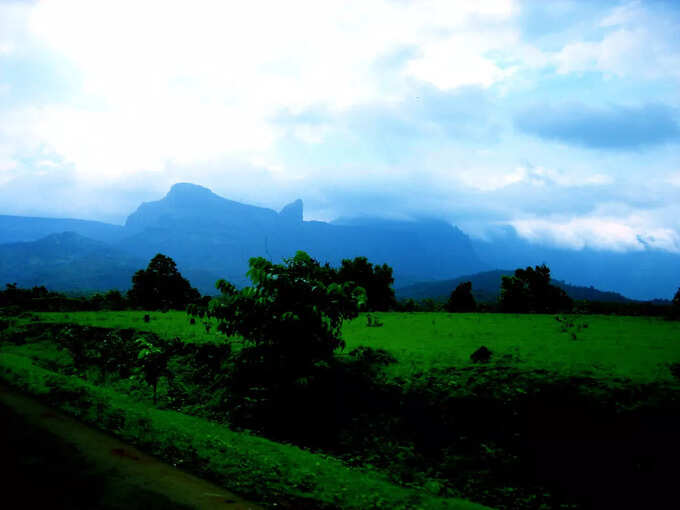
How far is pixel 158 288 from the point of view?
178 feet

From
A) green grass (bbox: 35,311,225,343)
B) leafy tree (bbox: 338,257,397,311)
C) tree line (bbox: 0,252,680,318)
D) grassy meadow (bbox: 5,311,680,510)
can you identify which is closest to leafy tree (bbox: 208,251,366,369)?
grassy meadow (bbox: 5,311,680,510)

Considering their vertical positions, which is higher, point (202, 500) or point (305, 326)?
point (305, 326)

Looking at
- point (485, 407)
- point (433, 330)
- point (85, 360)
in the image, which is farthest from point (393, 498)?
point (85, 360)

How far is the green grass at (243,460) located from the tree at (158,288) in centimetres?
4296

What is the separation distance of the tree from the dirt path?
44899 millimetres

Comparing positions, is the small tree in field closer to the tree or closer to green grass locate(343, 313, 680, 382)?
green grass locate(343, 313, 680, 382)

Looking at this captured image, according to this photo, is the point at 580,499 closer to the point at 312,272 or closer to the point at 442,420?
the point at 442,420

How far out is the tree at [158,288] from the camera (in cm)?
5284

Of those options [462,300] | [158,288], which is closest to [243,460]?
[462,300]

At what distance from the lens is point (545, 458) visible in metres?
8.20

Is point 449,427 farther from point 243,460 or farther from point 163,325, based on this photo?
point 163,325

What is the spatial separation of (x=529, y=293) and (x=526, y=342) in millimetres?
31545

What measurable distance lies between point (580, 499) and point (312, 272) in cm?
824

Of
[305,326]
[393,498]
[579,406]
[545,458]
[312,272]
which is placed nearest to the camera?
[393,498]
